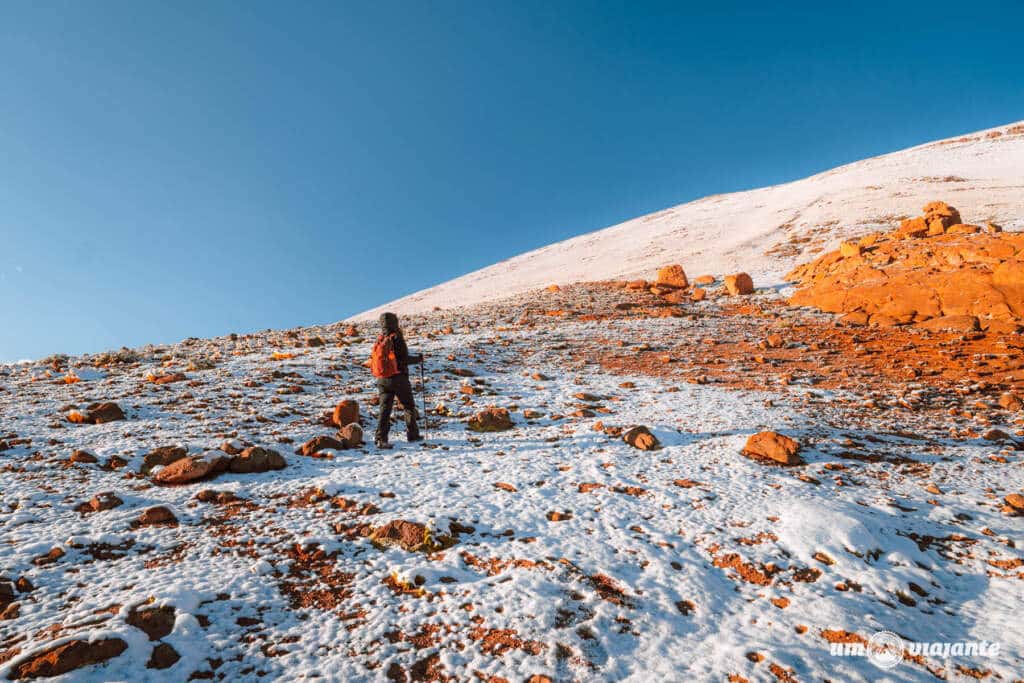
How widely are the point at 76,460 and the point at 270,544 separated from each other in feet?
15.3

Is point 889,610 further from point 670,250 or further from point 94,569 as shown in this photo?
point 670,250

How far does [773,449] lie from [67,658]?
9.47 m

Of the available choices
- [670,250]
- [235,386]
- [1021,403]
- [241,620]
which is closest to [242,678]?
[241,620]

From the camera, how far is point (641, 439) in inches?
345

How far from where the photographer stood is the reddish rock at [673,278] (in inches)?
1164

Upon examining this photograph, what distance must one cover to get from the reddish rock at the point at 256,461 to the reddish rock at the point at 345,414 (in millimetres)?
2273

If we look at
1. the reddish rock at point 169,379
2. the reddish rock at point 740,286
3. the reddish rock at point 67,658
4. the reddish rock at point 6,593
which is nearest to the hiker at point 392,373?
the reddish rock at point 6,593

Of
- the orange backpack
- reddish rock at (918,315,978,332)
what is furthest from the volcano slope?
reddish rock at (918,315,978,332)

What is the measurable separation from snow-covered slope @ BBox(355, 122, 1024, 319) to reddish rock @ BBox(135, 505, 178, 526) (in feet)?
102

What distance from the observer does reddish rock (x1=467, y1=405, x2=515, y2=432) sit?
1014cm

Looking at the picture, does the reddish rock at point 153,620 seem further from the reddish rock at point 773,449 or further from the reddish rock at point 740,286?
the reddish rock at point 740,286

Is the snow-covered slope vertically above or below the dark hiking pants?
above

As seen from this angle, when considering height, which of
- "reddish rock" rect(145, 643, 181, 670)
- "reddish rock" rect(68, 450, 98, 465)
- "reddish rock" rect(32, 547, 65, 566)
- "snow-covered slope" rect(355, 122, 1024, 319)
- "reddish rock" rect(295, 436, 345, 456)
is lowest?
"reddish rock" rect(145, 643, 181, 670)

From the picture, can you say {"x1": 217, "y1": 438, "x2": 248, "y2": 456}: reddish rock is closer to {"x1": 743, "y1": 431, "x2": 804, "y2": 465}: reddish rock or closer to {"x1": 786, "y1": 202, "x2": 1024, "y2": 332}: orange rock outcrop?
{"x1": 743, "y1": 431, "x2": 804, "y2": 465}: reddish rock
